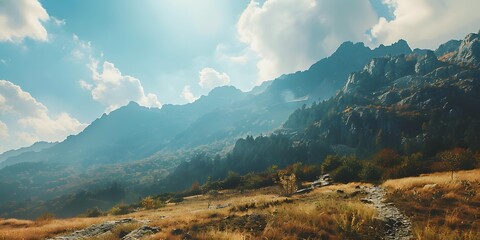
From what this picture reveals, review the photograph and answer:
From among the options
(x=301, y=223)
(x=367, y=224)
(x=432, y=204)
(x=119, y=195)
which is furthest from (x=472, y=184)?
(x=119, y=195)

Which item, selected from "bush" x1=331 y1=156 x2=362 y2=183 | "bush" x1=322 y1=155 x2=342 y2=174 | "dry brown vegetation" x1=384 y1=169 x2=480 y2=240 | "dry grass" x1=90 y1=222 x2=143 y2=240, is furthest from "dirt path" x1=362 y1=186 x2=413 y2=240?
"bush" x1=322 y1=155 x2=342 y2=174

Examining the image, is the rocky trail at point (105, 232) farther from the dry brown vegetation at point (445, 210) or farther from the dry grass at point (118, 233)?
the dry brown vegetation at point (445, 210)

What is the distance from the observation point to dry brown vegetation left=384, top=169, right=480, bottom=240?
1237 cm

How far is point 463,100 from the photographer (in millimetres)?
170625

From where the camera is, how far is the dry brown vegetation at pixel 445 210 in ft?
40.6

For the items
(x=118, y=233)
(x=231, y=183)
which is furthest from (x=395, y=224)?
(x=231, y=183)

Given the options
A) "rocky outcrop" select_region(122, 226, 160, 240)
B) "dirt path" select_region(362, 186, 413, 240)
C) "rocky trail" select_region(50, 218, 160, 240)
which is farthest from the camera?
"rocky trail" select_region(50, 218, 160, 240)

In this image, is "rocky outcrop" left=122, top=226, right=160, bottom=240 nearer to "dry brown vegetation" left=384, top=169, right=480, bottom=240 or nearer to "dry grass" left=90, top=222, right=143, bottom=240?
"dry grass" left=90, top=222, right=143, bottom=240

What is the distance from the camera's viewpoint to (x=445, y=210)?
55.3 feet

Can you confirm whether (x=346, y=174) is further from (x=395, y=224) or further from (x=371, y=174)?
(x=395, y=224)

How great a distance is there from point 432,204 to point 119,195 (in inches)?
6535

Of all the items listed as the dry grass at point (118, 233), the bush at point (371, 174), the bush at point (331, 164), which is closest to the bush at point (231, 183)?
the bush at point (331, 164)

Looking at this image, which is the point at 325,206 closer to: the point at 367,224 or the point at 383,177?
the point at 367,224

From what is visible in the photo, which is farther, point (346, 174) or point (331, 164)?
point (331, 164)
